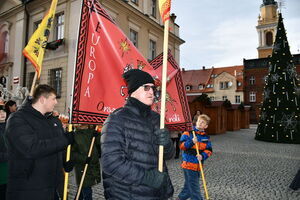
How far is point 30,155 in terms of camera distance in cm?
200

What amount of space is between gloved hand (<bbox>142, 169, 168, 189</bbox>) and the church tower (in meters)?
51.8

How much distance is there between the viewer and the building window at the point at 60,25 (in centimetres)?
1350

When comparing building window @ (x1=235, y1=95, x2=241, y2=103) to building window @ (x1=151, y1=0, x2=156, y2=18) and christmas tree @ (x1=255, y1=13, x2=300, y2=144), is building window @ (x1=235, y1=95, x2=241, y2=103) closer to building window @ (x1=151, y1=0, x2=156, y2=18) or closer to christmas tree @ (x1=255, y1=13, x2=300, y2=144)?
christmas tree @ (x1=255, y1=13, x2=300, y2=144)

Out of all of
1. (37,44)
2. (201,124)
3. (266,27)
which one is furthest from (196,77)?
(37,44)

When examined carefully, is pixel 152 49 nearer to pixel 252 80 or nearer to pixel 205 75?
pixel 252 80

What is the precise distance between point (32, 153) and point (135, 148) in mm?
922

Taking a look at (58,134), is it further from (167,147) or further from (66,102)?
(66,102)

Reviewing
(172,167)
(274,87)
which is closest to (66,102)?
(172,167)

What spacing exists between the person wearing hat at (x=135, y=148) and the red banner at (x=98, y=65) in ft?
2.71

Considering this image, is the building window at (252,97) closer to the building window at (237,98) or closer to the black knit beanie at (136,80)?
the building window at (237,98)

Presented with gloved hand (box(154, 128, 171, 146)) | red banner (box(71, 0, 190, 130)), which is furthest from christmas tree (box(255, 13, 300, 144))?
gloved hand (box(154, 128, 171, 146))

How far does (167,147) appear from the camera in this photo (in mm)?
2076

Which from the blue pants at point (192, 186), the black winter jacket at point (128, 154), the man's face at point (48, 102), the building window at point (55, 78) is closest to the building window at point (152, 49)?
the building window at point (55, 78)

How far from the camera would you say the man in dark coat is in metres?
2.03
